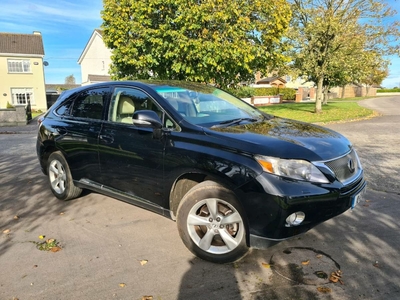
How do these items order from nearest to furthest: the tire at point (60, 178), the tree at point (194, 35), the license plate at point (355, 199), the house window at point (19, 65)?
the license plate at point (355, 199) → the tire at point (60, 178) → the tree at point (194, 35) → the house window at point (19, 65)

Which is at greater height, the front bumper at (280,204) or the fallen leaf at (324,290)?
the front bumper at (280,204)

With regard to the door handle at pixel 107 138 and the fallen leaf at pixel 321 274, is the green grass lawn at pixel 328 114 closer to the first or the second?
the door handle at pixel 107 138

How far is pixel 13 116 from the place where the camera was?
715 inches

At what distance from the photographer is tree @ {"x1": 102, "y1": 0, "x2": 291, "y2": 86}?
1312 cm

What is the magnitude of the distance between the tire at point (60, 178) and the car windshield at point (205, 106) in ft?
6.48

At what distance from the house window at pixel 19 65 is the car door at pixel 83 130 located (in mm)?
35361

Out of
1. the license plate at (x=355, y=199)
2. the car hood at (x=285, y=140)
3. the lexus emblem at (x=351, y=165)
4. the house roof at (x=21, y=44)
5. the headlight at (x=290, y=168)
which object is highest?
the house roof at (x=21, y=44)

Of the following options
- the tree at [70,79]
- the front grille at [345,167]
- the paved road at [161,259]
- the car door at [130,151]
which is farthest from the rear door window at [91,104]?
the tree at [70,79]

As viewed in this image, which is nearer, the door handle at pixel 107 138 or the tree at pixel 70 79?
the door handle at pixel 107 138

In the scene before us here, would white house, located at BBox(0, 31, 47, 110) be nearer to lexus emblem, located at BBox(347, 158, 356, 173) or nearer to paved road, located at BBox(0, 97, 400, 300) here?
paved road, located at BBox(0, 97, 400, 300)

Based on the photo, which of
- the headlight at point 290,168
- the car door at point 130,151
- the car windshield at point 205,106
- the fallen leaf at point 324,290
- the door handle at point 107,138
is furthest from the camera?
the door handle at point 107,138

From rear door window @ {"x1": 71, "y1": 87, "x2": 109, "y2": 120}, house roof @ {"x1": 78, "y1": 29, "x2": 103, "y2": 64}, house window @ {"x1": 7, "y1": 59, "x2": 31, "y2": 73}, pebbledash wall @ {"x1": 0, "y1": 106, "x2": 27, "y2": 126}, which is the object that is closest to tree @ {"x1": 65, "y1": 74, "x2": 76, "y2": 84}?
house roof @ {"x1": 78, "y1": 29, "x2": 103, "y2": 64}

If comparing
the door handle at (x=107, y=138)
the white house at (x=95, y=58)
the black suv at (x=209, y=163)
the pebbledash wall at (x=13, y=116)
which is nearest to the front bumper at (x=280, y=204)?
the black suv at (x=209, y=163)

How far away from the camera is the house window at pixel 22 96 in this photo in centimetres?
3484
